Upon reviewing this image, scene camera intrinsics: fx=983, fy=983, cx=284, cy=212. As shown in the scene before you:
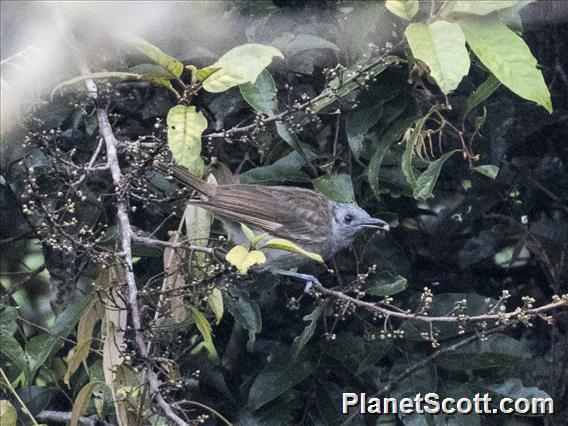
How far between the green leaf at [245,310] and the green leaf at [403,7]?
3.84 ft

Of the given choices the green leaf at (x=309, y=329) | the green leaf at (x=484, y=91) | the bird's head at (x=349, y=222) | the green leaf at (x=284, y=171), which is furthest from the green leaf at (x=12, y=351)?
the green leaf at (x=484, y=91)

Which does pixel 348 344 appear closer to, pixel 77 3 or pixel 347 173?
pixel 347 173

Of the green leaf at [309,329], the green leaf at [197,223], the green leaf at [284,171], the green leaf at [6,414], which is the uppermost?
the green leaf at [284,171]

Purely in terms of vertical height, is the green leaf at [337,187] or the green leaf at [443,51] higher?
the green leaf at [443,51]

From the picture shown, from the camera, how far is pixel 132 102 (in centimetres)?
387

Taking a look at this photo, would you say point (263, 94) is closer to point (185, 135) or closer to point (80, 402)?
point (185, 135)

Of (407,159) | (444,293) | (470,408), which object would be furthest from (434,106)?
(470,408)

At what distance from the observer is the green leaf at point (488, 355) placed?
3.42m

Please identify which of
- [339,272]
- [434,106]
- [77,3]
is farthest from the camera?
[339,272]

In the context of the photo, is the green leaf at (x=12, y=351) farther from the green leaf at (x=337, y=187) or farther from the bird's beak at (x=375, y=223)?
the bird's beak at (x=375, y=223)

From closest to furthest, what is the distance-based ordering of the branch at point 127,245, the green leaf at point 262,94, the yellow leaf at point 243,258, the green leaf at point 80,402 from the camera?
the yellow leaf at point 243,258 < the branch at point 127,245 < the green leaf at point 80,402 < the green leaf at point 262,94

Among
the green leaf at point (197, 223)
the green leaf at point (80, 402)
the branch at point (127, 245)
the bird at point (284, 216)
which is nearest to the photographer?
the branch at point (127, 245)

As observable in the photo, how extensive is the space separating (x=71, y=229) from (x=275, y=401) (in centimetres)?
95

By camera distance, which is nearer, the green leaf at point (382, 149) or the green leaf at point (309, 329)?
the green leaf at point (309, 329)
